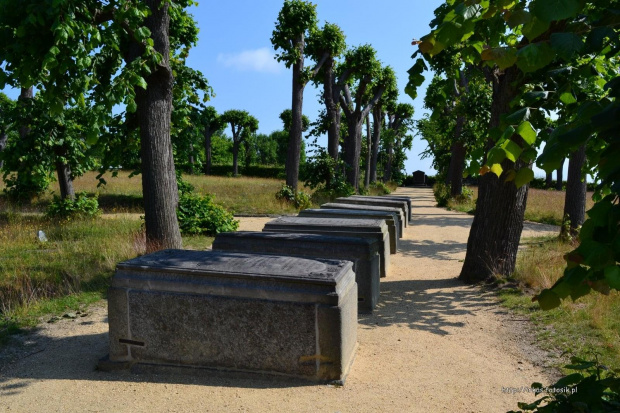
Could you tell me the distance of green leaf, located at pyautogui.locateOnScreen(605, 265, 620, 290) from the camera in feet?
5.07

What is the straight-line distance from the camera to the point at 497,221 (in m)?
7.48

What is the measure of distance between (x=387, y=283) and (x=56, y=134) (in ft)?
39.9

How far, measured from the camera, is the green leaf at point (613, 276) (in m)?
1.55

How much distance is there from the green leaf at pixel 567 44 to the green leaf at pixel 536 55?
135 mm

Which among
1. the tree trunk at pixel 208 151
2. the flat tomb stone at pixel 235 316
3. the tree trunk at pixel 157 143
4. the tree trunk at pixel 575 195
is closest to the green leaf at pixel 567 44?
the flat tomb stone at pixel 235 316

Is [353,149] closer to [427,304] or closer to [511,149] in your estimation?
A: [427,304]

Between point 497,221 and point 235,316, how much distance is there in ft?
15.1

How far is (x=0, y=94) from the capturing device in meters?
27.7

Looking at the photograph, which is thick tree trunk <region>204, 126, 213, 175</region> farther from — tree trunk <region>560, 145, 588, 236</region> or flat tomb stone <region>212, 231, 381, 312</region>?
flat tomb stone <region>212, 231, 381, 312</region>

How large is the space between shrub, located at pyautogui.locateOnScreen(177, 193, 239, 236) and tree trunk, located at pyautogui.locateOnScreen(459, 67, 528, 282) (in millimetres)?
6211

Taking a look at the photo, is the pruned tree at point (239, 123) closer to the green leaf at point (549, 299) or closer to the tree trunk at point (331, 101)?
the tree trunk at point (331, 101)

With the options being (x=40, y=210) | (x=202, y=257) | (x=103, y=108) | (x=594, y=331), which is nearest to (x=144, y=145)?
(x=103, y=108)

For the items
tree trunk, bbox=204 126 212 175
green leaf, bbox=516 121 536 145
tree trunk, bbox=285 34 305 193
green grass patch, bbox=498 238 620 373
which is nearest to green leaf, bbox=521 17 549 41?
green leaf, bbox=516 121 536 145

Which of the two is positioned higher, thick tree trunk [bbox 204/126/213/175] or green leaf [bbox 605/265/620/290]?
thick tree trunk [bbox 204/126/213/175]
